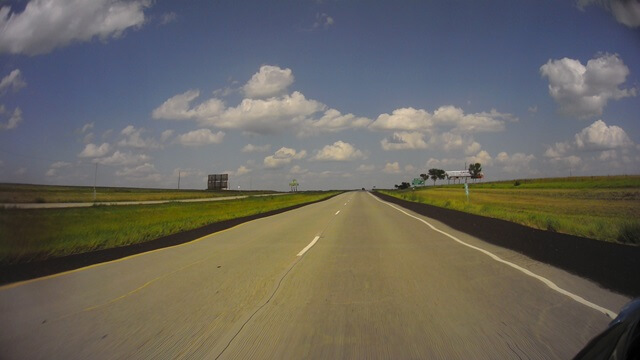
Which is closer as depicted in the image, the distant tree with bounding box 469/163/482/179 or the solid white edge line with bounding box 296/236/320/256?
the solid white edge line with bounding box 296/236/320/256

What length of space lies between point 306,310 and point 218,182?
123 m

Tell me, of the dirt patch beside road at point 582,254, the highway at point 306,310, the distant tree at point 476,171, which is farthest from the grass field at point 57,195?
the distant tree at point 476,171

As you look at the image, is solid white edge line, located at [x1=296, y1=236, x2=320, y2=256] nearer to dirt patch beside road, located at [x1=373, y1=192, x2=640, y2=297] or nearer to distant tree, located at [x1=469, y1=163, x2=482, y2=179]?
dirt patch beside road, located at [x1=373, y1=192, x2=640, y2=297]

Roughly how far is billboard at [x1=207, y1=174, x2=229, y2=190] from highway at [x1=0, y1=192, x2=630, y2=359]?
114946 millimetres

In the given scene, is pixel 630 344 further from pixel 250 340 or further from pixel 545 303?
pixel 545 303

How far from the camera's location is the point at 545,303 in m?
6.21

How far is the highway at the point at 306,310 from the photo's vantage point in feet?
14.7

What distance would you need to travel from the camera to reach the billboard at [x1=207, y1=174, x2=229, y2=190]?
124 meters

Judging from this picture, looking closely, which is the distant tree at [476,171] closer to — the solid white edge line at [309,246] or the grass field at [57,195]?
the grass field at [57,195]

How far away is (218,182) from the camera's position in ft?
413

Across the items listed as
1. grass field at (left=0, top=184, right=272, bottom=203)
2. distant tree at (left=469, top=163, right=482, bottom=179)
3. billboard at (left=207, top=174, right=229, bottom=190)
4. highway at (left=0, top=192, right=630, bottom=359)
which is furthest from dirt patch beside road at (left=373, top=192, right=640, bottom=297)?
distant tree at (left=469, top=163, right=482, bottom=179)

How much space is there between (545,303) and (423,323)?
2072 millimetres

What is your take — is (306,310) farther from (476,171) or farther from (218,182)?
(476,171)

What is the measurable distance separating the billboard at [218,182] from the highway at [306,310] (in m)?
115
